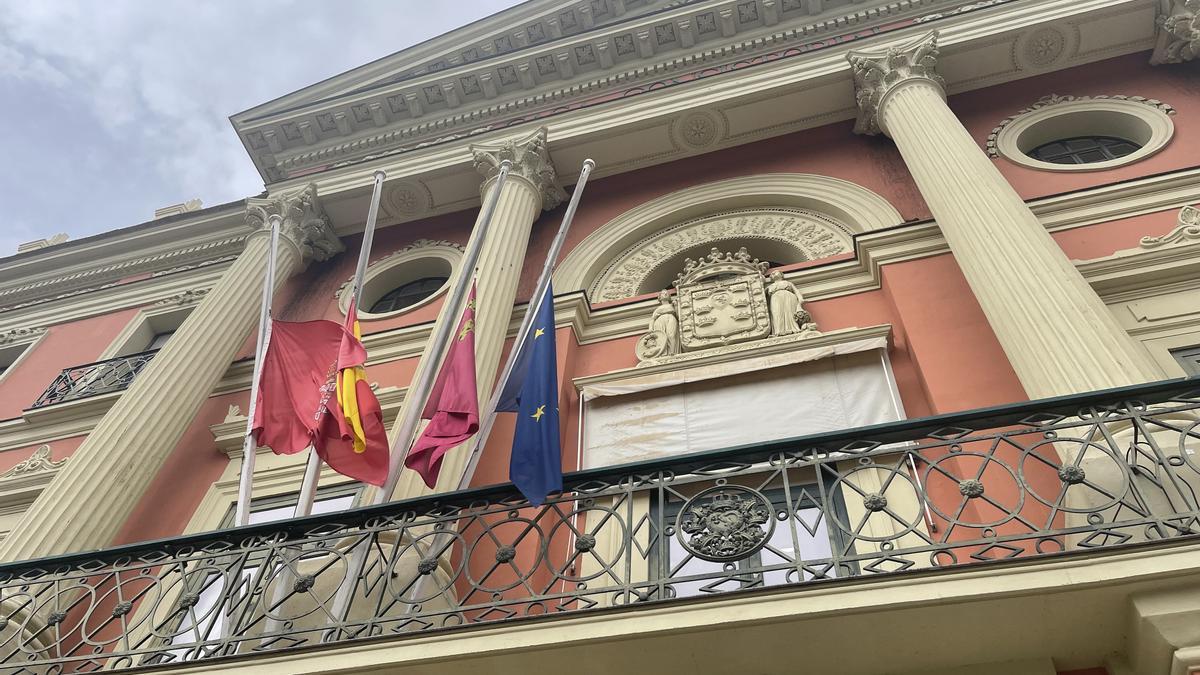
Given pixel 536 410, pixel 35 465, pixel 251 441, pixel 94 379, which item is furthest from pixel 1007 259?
pixel 94 379

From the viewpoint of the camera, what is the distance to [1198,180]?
9.27 metres

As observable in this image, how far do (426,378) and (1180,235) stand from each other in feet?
24.9

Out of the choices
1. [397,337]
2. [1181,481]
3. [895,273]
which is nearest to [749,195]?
[895,273]

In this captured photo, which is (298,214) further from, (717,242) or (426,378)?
(426,378)

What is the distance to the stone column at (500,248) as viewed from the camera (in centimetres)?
763

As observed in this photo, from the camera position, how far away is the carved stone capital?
11.2 meters

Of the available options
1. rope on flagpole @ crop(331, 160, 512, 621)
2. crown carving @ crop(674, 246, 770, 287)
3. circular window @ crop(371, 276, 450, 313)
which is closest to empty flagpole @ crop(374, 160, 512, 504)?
rope on flagpole @ crop(331, 160, 512, 621)

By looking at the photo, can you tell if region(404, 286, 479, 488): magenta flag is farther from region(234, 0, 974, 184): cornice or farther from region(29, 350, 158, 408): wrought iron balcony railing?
region(29, 350, 158, 408): wrought iron balcony railing

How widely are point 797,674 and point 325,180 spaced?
11.4 metres

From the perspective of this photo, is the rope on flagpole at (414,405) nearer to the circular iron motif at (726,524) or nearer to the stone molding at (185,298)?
the circular iron motif at (726,524)

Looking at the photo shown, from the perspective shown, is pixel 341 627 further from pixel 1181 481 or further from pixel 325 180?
pixel 325 180

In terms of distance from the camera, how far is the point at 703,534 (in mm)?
5352

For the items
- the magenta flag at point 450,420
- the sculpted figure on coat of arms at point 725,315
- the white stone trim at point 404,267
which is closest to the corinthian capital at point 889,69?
the sculpted figure on coat of arms at point 725,315

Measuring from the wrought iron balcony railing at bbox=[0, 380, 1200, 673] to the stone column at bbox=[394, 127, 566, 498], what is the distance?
720 millimetres
